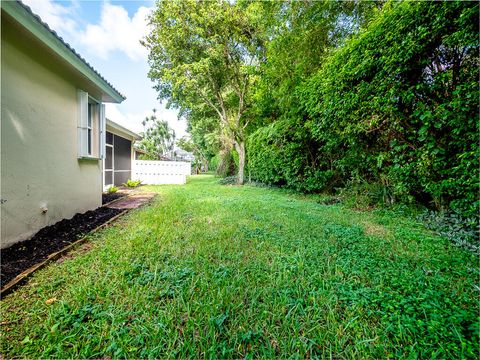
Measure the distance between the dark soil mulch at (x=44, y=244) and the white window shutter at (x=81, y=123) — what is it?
52.7 inches

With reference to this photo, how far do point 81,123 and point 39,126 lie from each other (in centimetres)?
105

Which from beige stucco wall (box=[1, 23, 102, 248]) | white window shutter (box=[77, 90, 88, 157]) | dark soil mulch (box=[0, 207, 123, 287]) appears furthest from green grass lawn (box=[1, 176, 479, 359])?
white window shutter (box=[77, 90, 88, 157])

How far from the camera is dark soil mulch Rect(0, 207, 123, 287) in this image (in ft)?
6.91

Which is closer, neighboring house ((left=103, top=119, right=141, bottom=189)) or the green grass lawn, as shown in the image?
the green grass lawn

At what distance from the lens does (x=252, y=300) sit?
5.30 feet

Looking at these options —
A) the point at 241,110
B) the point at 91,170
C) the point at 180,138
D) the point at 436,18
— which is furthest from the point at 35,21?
the point at 180,138

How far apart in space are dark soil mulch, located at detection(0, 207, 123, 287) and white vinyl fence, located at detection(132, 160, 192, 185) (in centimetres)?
715

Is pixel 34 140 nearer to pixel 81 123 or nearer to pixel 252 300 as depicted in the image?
pixel 81 123

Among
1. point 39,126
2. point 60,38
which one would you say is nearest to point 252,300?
Result: point 39,126

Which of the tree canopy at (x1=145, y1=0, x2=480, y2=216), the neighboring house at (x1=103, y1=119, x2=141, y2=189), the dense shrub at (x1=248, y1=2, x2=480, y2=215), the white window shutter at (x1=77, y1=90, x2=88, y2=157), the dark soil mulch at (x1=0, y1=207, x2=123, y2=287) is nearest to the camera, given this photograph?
the dark soil mulch at (x1=0, y1=207, x2=123, y2=287)

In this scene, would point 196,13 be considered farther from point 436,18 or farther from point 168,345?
point 168,345

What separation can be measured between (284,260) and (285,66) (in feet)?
22.6

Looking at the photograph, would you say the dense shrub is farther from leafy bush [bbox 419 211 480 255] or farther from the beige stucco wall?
the beige stucco wall

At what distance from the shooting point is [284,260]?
2.25 m
